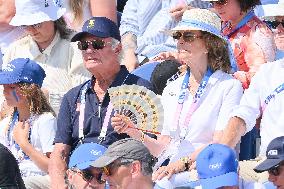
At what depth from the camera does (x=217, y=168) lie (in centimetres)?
690

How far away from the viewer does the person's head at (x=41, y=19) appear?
32.7ft

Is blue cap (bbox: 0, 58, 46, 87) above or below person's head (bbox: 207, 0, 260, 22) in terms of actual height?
below

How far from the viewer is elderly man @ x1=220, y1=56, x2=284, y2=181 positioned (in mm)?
7574

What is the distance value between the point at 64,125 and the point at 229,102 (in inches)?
58.6

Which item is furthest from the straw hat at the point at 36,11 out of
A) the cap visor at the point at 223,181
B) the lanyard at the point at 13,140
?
the cap visor at the point at 223,181

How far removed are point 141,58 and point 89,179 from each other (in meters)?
3.15

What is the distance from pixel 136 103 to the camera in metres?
7.84

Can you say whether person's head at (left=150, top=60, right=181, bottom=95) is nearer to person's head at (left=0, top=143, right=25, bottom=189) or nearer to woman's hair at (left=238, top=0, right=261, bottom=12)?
woman's hair at (left=238, top=0, right=261, bottom=12)

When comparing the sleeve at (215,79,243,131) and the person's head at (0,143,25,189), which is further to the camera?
the sleeve at (215,79,243,131)

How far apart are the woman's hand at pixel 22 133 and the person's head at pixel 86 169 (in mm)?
1193

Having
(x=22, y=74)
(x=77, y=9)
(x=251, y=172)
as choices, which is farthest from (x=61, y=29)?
(x=251, y=172)

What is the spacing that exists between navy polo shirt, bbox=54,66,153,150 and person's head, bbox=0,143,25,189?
1.30 meters

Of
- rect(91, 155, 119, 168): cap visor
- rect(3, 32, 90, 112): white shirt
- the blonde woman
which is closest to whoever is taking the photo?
rect(91, 155, 119, 168): cap visor

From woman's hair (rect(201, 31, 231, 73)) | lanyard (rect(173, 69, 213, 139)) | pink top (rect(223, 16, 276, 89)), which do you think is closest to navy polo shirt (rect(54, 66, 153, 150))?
lanyard (rect(173, 69, 213, 139))
